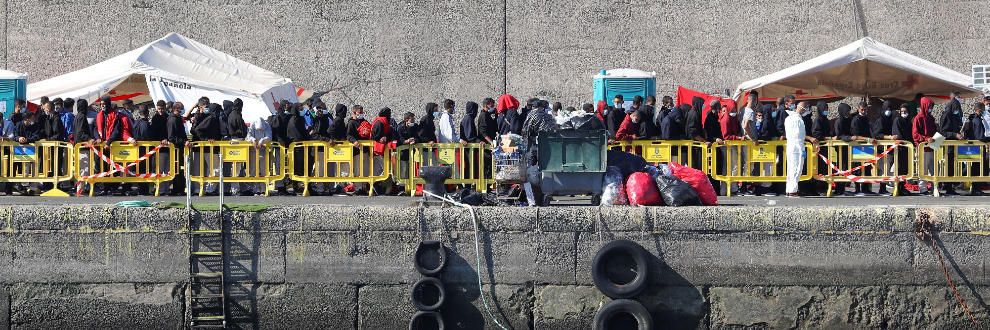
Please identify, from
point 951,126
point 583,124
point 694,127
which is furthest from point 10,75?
point 951,126

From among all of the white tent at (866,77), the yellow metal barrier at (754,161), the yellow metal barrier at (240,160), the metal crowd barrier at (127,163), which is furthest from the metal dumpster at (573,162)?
the white tent at (866,77)

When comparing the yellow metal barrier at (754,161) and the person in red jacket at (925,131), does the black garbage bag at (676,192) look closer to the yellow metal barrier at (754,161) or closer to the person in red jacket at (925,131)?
the yellow metal barrier at (754,161)

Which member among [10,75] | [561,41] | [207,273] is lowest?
[207,273]

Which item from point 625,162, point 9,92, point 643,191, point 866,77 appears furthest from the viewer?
point 9,92

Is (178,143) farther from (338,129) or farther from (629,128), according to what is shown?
(629,128)

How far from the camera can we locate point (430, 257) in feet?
39.3

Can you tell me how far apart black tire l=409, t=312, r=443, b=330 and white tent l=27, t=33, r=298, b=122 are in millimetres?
10228

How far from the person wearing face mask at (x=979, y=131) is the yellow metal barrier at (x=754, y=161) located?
88.9 inches

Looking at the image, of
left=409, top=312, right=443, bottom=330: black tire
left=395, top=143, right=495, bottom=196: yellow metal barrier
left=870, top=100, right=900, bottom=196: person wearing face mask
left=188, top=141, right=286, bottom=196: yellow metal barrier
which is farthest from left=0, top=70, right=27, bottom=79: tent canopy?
left=409, top=312, right=443, bottom=330: black tire

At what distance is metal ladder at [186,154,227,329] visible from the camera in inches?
477

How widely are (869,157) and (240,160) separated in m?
8.52

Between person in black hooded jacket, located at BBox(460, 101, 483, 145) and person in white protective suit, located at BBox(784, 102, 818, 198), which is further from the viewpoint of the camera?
person in black hooded jacket, located at BBox(460, 101, 483, 145)

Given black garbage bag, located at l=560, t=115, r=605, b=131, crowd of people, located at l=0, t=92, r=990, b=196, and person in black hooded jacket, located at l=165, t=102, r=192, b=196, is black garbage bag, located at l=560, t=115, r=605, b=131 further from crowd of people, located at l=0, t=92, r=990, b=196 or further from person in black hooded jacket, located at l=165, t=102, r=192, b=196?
person in black hooded jacket, located at l=165, t=102, r=192, b=196

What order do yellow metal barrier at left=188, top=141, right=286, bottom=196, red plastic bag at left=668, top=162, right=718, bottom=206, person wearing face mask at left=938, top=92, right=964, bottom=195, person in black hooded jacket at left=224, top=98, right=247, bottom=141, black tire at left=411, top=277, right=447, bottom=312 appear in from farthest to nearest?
person in black hooded jacket at left=224, top=98, right=247, bottom=141 → person wearing face mask at left=938, top=92, right=964, bottom=195 → yellow metal barrier at left=188, top=141, right=286, bottom=196 → red plastic bag at left=668, top=162, right=718, bottom=206 → black tire at left=411, top=277, right=447, bottom=312
